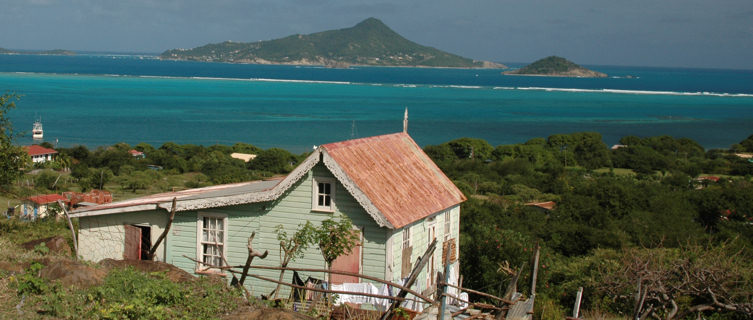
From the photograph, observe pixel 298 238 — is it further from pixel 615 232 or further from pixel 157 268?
pixel 615 232

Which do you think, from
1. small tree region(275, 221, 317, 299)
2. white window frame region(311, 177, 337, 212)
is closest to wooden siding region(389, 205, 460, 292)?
white window frame region(311, 177, 337, 212)

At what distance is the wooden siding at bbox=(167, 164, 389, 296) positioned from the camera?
548 inches

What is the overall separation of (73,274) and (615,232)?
2094cm

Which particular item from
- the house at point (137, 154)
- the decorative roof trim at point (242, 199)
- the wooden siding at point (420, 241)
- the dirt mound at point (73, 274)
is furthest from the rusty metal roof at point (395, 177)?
the house at point (137, 154)

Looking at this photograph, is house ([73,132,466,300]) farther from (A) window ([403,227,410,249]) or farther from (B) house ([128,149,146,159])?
(B) house ([128,149,146,159])

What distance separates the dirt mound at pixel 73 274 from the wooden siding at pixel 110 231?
4445 millimetres

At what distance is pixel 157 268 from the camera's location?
12.0 m

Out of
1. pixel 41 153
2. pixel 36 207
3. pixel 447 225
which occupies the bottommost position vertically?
pixel 41 153

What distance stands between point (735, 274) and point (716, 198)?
71.9 ft

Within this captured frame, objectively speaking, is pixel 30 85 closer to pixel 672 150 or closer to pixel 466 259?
pixel 672 150

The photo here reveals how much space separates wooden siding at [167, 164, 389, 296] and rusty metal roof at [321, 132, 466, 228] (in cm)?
42

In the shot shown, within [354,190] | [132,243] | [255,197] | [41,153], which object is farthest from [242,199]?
[41,153]

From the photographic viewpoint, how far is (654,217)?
1192 inches

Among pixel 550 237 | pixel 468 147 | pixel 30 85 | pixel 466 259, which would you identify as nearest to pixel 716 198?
pixel 550 237
